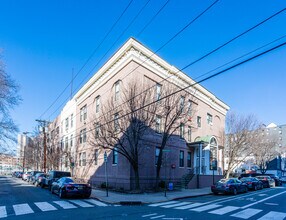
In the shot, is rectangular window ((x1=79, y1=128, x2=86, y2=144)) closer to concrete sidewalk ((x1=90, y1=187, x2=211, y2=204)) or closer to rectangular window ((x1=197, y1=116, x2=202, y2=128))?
rectangular window ((x1=197, y1=116, x2=202, y2=128))

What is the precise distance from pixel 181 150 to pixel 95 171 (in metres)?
9.99

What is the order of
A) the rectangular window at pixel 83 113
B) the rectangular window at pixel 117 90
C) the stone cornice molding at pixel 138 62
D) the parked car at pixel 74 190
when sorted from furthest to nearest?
the rectangular window at pixel 83 113 → the rectangular window at pixel 117 90 → the stone cornice molding at pixel 138 62 → the parked car at pixel 74 190

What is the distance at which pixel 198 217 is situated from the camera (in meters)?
11.7

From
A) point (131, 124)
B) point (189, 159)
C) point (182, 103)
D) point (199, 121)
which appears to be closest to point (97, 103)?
point (182, 103)

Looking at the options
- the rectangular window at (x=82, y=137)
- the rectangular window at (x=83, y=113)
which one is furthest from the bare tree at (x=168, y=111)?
the rectangular window at (x=83, y=113)

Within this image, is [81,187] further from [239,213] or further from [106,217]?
[239,213]

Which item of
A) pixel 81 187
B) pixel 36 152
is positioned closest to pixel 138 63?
A: pixel 81 187

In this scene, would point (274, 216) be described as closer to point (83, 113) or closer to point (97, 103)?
point (97, 103)

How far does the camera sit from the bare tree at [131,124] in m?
23.4

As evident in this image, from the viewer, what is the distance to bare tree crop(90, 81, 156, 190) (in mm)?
23422

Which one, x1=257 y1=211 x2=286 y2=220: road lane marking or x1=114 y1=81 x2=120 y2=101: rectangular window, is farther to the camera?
x1=114 y1=81 x2=120 y2=101: rectangular window

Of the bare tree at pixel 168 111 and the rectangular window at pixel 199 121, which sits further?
the rectangular window at pixel 199 121

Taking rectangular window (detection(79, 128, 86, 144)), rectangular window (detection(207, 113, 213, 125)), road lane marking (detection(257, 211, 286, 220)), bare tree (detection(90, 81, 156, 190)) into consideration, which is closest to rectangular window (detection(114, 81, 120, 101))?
bare tree (detection(90, 81, 156, 190))

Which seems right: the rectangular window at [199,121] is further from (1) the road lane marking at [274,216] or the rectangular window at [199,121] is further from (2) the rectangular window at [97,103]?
(1) the road lane marking at [274,216]
